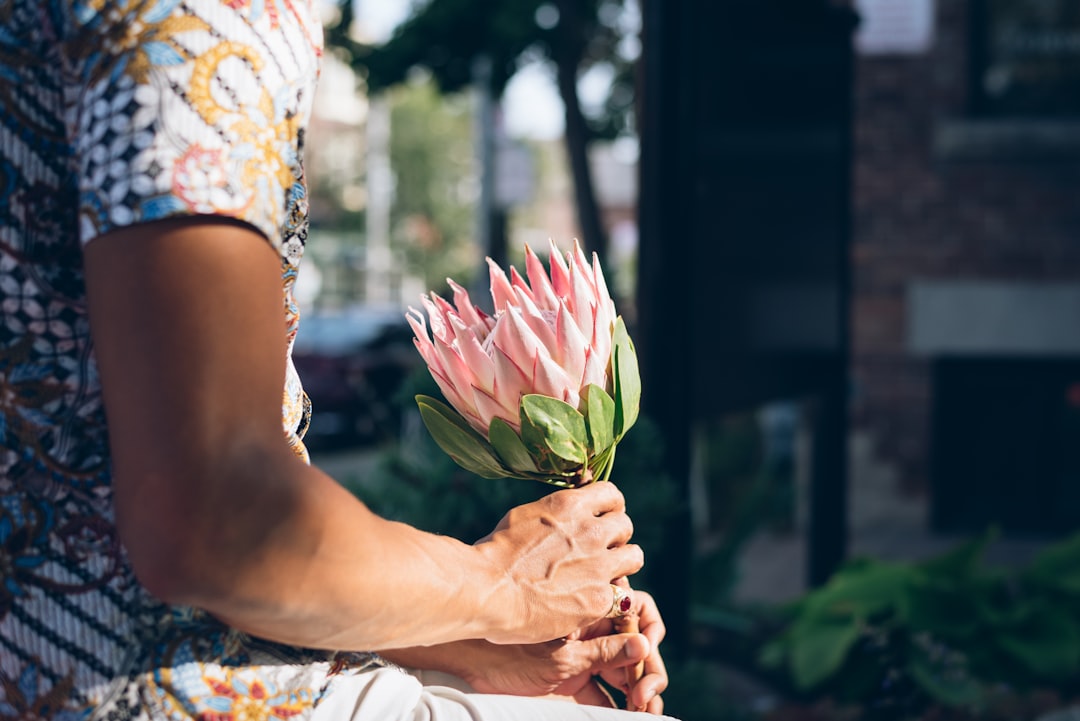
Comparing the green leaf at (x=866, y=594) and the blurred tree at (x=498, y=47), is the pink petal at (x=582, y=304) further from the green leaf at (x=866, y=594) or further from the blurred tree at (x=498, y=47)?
the blurred tree at (x=498, y=47)

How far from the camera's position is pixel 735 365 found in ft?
13.2

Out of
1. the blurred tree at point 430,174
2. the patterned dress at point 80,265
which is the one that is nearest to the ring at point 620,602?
the patterned dress at point 80,265

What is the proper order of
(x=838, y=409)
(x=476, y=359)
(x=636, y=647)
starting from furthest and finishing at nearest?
1. (x=838, y=409)
2. (x=636, y=647)
3. (x=476, y=359)

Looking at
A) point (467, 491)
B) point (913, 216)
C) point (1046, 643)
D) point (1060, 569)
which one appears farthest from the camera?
point (913, 216)

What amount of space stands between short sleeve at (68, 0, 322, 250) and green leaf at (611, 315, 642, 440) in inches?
19.4

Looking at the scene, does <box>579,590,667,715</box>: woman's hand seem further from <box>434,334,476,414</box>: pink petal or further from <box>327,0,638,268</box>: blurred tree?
<box>327,0,638,268</box>: blurred tree

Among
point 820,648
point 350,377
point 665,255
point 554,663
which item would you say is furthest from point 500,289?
point 350,377

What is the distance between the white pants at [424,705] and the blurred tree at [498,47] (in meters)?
8.78

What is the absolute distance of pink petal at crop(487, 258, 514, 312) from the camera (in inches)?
52.6

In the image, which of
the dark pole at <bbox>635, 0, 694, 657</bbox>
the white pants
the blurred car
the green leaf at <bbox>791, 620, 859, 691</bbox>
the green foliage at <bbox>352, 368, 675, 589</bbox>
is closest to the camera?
the white pants

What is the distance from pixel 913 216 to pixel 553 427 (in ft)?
24.8

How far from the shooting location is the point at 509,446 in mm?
1294

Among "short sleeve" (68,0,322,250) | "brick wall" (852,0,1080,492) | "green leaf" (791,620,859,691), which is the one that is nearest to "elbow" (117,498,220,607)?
"short sleeve" (68,0,322,250)

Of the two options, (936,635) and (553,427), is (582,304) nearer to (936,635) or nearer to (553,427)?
(553,427)
